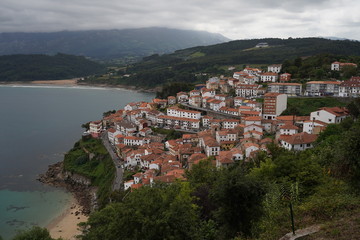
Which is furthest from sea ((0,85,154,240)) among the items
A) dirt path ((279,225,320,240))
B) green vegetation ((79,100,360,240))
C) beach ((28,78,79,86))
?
beach ((28,78,79,86))

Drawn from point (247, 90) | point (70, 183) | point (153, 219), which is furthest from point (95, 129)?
point (153, 219)

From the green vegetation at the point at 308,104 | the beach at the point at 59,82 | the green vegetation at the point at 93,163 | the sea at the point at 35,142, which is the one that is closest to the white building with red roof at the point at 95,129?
the green vegetation at the point at 93,163

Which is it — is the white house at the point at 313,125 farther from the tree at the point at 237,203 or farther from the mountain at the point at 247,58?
the mountain at the point at 247,58

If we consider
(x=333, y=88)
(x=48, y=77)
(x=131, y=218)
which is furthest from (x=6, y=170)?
(x=48, y=77)

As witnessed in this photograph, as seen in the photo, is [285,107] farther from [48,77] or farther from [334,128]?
[48,77]

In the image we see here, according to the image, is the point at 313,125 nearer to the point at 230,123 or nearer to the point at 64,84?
the point at 230,123

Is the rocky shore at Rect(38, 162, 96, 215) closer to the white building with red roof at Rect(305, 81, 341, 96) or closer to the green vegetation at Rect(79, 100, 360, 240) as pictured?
the green vegetation at Rect(79, 100, 360, 240)

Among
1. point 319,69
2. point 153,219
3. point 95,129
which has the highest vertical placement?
point 319,69
